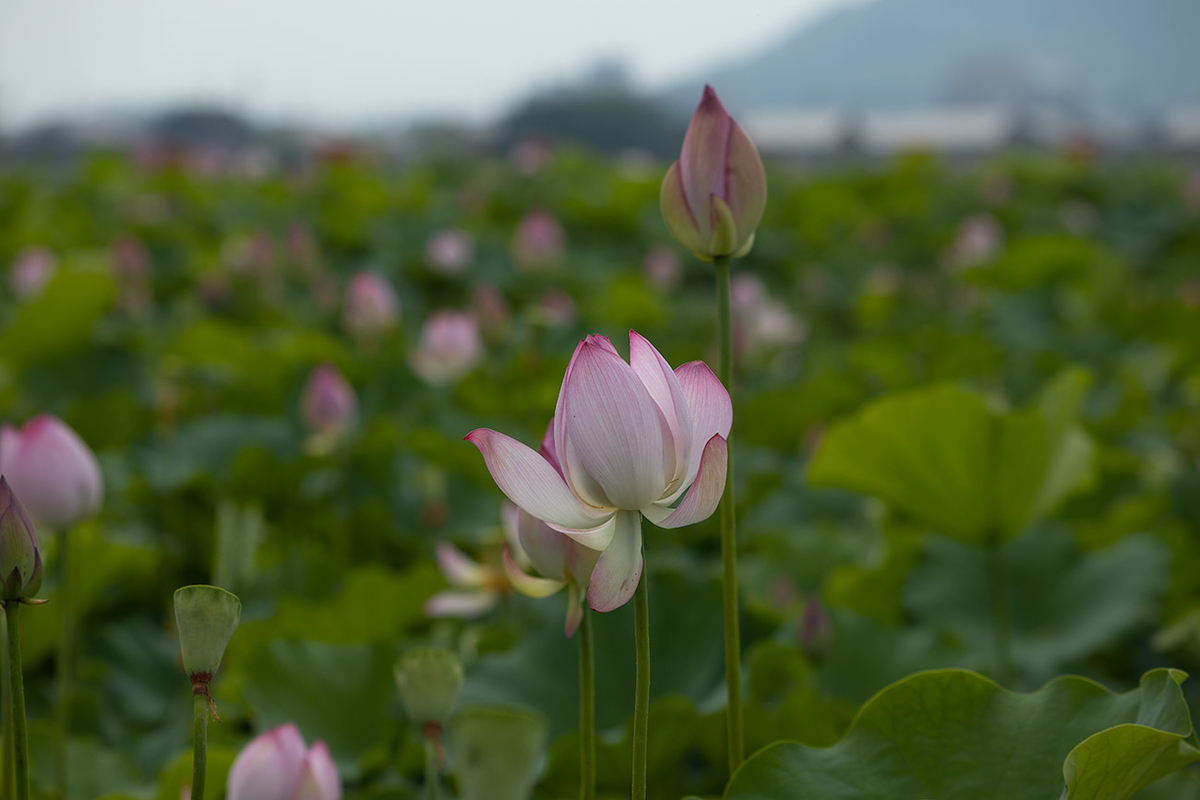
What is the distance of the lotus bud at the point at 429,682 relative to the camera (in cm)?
45

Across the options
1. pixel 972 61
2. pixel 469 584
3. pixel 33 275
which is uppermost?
pixel 972 61

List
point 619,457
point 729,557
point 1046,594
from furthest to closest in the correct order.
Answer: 1. point 1046,594
2. point 729,557
3. point 619,457

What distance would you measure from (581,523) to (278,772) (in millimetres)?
195

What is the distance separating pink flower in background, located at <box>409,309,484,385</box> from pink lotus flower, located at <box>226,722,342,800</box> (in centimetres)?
106

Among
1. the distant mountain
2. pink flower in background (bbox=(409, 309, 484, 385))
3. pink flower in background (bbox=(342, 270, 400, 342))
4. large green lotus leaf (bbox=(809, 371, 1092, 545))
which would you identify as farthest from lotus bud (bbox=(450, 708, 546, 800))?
the distant mountain

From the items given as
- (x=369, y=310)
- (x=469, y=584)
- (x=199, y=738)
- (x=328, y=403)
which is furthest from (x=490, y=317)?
(x=199, y=738)

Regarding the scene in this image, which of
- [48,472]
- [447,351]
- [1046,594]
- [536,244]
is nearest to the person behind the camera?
[48,472]

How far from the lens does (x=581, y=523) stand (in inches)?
13.4

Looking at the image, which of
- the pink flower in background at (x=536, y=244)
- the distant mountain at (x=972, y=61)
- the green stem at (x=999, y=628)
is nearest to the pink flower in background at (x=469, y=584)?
the green stem at (x=999, y=628)

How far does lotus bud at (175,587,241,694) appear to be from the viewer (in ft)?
1.11

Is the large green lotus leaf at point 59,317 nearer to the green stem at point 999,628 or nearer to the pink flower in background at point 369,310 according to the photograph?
the pink flower in background at point 369,310

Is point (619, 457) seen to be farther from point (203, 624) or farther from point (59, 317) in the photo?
point (59, 317)

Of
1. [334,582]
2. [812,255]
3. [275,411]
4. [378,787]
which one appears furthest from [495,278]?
[378,787]

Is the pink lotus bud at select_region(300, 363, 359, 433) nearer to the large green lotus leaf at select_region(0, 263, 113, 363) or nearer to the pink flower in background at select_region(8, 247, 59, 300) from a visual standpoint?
the large green lotus leaf at select_region(0, 263, 113, 363)
